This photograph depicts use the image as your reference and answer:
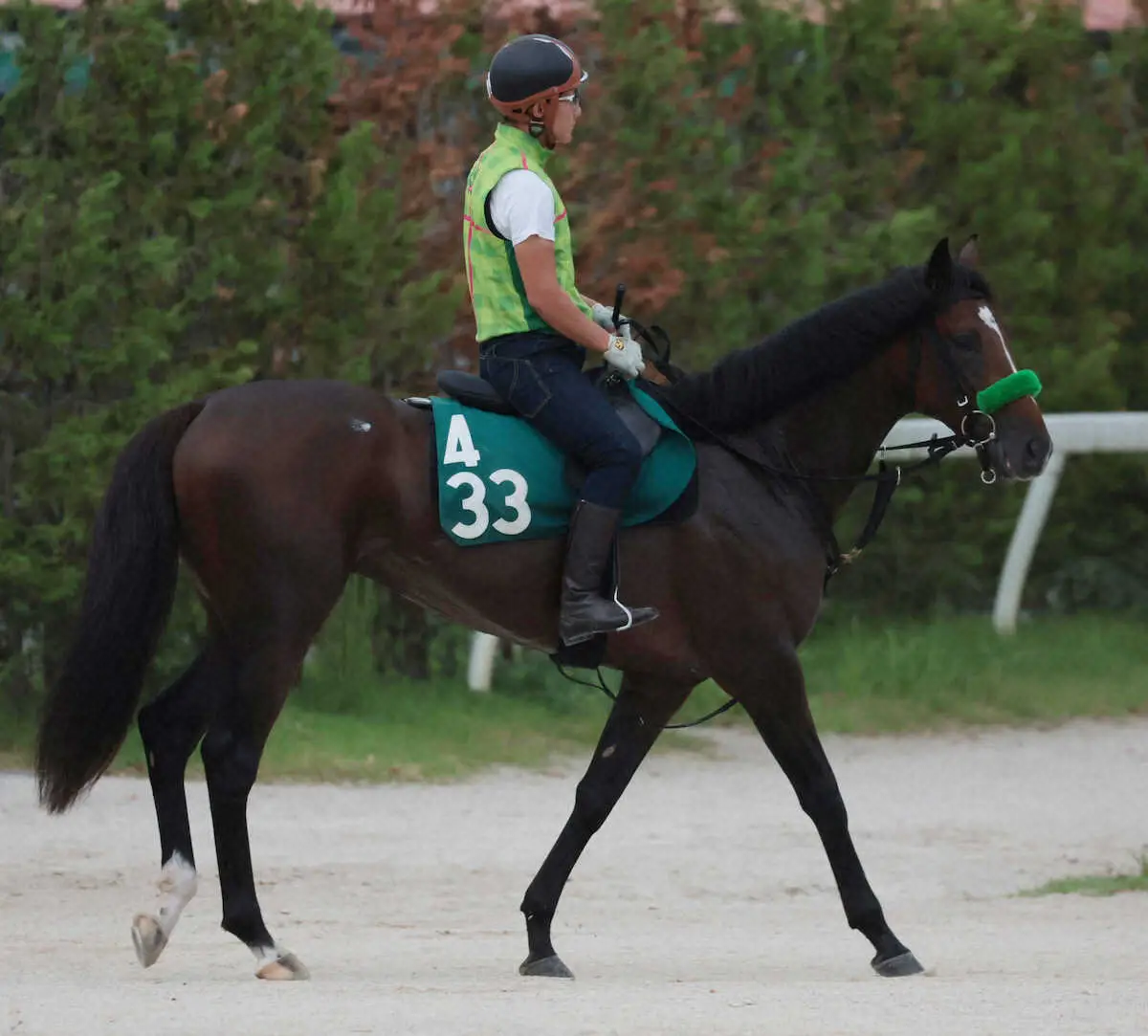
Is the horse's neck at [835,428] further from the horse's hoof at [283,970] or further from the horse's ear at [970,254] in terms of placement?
the horse's hoof at [283,970]

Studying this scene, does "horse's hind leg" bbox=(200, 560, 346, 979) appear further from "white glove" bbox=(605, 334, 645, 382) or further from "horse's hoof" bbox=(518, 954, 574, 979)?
"white glove" bbox=(605, 334, 645, 382)

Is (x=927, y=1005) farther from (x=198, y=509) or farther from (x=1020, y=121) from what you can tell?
(x=1020, y=121)

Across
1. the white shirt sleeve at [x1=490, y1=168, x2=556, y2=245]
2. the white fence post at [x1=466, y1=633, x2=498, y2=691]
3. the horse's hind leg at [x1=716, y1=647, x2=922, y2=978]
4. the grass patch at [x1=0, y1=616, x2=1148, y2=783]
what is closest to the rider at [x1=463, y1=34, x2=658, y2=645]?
the white shirt sleeve at [x1=490, y1=168, x2=556, y2=245]

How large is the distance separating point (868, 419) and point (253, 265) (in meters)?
3.90

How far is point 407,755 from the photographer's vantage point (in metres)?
9.97

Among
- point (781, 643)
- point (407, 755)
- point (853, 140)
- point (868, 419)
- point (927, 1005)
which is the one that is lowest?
point (407, 755)

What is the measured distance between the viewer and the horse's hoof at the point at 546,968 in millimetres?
6555

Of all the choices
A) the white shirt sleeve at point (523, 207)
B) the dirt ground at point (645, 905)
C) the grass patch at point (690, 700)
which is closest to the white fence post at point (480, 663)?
the grass patch at point (690, 700)

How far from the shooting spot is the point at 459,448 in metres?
6.51

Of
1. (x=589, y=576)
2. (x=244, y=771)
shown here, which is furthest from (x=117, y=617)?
(x=589, y=576)

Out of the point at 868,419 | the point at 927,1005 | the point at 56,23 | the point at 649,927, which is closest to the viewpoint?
the point at 927,1005

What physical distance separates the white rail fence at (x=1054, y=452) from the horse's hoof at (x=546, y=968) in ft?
14.5

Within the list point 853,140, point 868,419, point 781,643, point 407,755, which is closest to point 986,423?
point 868,419

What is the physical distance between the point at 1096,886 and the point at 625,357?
271cm
